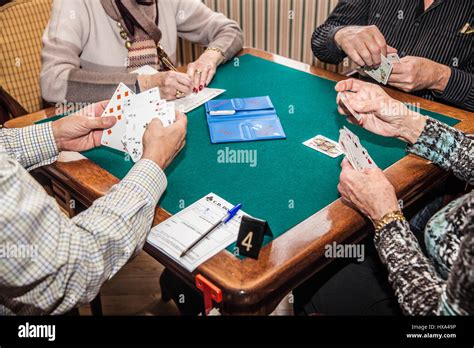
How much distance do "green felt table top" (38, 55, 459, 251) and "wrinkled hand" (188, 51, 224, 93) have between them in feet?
0.44

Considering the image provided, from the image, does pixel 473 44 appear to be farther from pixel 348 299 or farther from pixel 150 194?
pixel 150 194

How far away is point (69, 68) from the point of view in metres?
1.94

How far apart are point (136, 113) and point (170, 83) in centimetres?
47

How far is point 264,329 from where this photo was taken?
1.13 meters

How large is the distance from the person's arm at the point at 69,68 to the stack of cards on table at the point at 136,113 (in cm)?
44

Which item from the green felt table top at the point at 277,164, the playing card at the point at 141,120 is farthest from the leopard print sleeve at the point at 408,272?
the playing card at the point at 141,120

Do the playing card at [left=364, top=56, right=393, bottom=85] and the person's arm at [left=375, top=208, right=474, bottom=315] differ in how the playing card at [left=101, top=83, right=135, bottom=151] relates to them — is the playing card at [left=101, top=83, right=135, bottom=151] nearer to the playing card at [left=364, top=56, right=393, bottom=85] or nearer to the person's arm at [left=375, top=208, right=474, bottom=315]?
the person's arm at [left=375, top=208, right=474, bottom=315]

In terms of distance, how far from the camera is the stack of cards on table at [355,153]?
4.50 feet

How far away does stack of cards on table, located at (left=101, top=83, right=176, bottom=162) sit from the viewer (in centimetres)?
148

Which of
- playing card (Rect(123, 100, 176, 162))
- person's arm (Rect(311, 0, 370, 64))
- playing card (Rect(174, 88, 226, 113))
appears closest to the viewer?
playing card (Rect(123, 100, 176, 162))

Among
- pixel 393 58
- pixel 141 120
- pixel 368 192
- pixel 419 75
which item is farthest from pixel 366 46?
pixel 141 120

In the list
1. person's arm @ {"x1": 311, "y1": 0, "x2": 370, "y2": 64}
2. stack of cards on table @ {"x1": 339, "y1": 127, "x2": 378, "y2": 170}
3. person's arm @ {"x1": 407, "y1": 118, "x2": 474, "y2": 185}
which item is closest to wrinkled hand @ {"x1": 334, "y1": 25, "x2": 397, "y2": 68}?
person's arm @ {"x1": 311, "y1": 0, "x2": 370, "y2": 64}

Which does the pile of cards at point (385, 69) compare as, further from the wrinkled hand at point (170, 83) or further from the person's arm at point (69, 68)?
the person's arm at point (69, 68)

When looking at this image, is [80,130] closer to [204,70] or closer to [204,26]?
[204,70]
